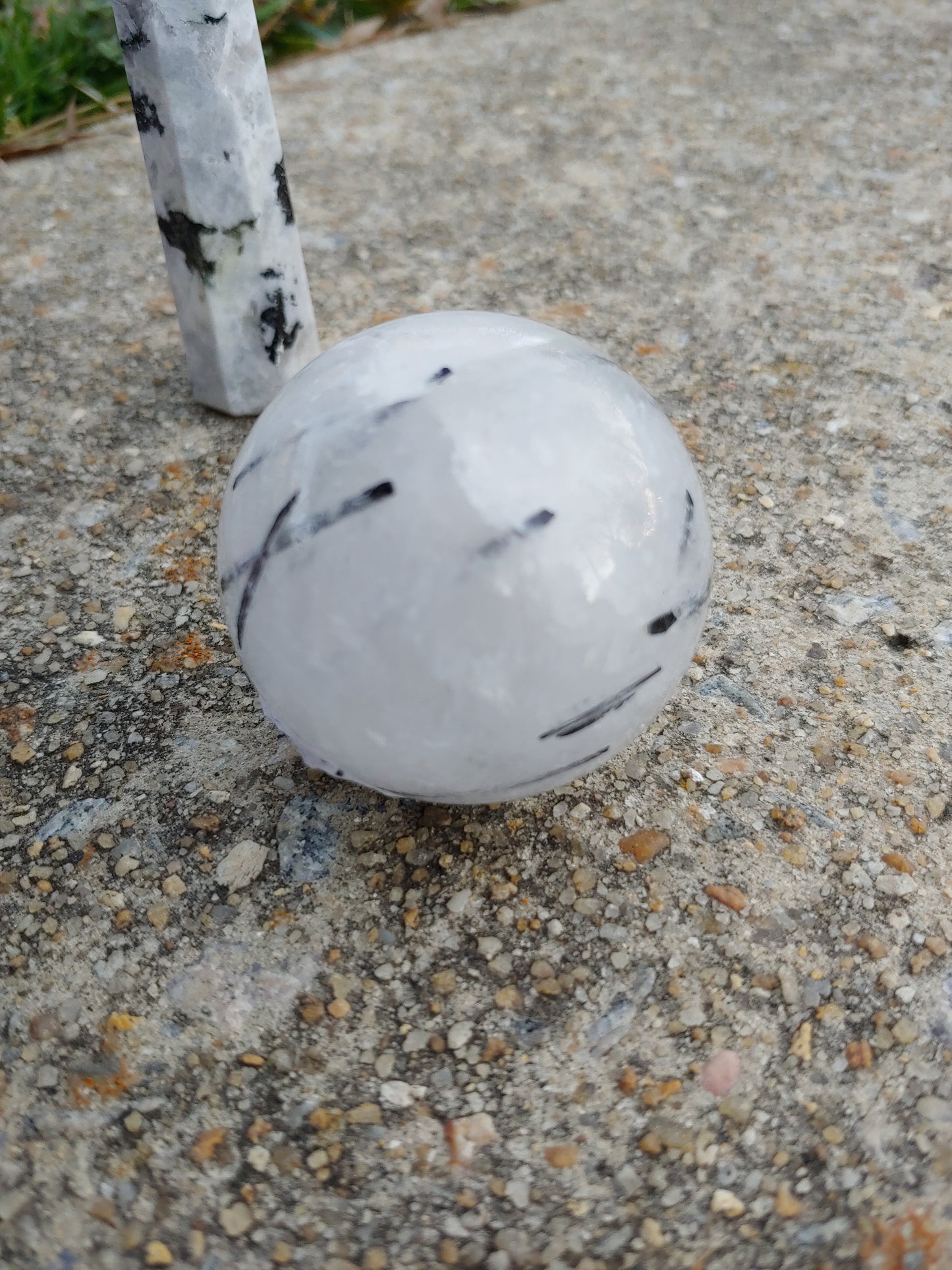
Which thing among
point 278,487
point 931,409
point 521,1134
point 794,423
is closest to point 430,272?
point 794,423

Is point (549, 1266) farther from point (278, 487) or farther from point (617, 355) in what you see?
point (617, 355)

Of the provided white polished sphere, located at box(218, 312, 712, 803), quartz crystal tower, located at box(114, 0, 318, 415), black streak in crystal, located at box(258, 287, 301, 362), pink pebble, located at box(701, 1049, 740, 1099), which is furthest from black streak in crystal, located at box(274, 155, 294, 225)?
pink pebble, located at box(701, 1049, 740, 1099)

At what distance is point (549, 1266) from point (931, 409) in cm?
170

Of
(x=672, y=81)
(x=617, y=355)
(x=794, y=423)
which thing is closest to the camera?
(x=794, y=423)

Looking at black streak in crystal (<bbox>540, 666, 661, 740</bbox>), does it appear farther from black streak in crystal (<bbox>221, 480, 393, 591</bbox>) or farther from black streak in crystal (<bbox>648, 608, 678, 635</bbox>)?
black streak in crystal (<bbox>221, 480, 393, 591</bbox>)

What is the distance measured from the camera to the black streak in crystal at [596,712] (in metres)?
1.19

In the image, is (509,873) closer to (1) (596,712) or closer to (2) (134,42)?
(1) (596,712)

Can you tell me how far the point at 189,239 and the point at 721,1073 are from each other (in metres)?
1.61

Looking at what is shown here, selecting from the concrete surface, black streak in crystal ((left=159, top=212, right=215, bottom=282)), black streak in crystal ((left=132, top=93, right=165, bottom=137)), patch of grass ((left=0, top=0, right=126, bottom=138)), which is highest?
black streak in crystal ((left=132, top=93, right=165, bottom=137))

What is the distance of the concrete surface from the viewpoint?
3.95 ft

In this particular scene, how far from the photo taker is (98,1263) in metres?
1.15

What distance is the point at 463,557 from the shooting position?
1.11m

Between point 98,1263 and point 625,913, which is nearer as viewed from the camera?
point 98,1263

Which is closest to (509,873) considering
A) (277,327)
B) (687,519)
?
(687,519)
